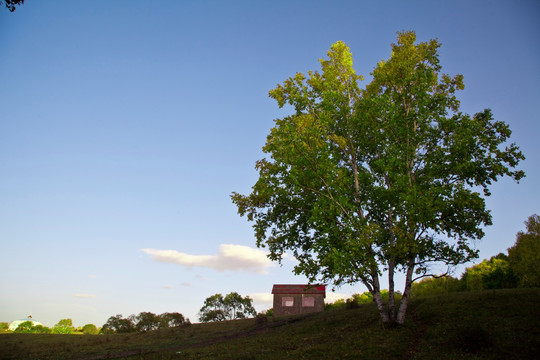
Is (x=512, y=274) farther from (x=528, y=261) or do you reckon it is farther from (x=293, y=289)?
(x=293, y=289)

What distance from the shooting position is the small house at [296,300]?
192ft

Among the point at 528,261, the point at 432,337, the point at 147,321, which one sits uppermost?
the point at 528,261

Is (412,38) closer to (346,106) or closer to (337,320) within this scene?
(346,106)

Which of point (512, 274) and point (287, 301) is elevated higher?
point (512, 274)

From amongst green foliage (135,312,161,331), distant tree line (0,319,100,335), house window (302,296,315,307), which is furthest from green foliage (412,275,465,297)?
distant tree line (0,319,100,335)

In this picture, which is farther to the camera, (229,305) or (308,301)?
(229,305)

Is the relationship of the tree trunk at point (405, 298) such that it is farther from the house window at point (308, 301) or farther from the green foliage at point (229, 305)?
the green foliage at point (229, 305)

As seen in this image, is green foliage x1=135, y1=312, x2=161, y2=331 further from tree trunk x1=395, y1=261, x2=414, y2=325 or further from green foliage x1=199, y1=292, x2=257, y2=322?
tree trunk x1=395, y1=261, x2=414, y2=325

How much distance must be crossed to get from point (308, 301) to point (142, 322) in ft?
148

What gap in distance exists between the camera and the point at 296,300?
59.2 m

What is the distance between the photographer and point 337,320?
30516 millimetres

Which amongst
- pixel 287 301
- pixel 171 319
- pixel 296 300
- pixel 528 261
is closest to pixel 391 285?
pixel 528 261

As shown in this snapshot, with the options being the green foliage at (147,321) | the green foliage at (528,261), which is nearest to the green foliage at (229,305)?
the green foliage at (147,321)

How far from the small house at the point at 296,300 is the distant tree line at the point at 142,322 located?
88.8ft
